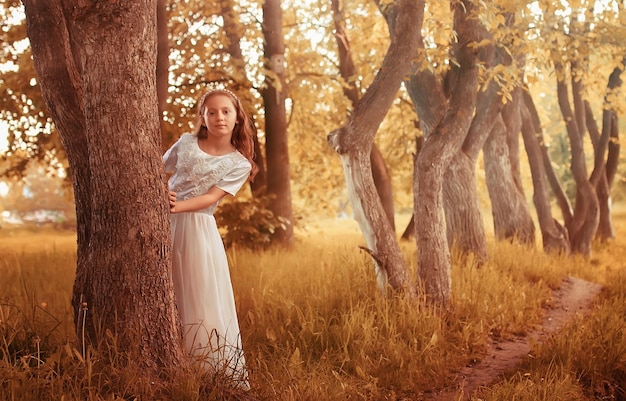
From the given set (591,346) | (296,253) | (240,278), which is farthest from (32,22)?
(296,253)

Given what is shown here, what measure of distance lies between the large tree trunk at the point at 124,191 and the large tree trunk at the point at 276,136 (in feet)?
22.1

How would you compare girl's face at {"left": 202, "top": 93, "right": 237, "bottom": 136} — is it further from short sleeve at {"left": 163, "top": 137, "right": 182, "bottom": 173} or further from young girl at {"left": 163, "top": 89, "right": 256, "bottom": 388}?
short sleeve at {"left": 163, "top": 137, "right": 182, "bottom": 173}

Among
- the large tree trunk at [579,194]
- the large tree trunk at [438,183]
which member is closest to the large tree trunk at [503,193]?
the large tree trunk at [579,194]

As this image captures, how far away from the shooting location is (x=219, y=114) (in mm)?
3947

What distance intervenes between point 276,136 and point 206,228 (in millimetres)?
6373

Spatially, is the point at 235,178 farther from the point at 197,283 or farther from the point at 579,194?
the point at 579,194

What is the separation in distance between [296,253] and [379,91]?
4.09 metres

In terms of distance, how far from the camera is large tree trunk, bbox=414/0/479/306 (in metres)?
5.96

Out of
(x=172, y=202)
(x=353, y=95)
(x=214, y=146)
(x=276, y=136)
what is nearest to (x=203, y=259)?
(x=172, y=202)

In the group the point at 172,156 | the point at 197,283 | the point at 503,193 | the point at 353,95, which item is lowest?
the point at 197,283

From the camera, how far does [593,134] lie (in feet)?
41.2

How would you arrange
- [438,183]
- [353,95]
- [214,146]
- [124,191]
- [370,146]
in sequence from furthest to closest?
[353,95] < [438,183] < [370,146] < [214,146] < [124,191]

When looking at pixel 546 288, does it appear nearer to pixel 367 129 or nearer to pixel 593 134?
pixel 367 129

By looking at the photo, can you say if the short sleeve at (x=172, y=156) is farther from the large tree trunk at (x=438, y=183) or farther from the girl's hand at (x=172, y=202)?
the large tree trunk at (x=438, y=183)
